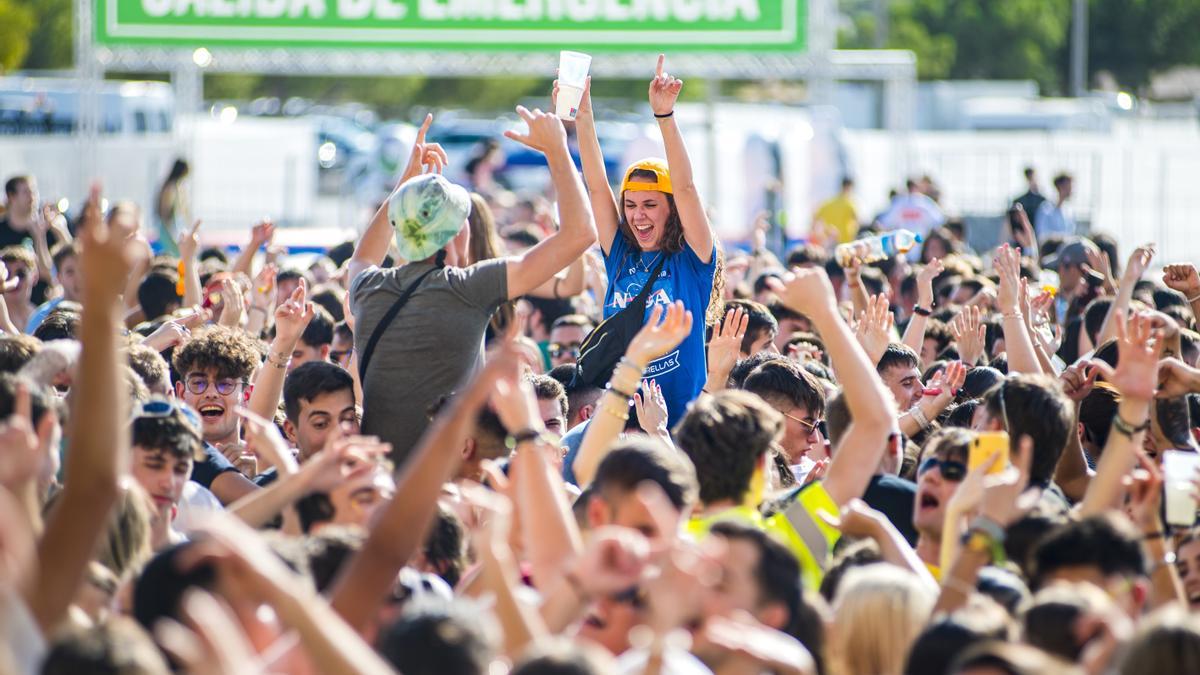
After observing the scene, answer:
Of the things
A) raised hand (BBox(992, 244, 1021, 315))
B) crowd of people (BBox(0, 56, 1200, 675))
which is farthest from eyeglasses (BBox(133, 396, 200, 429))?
raised hand (BBox(992, 244, 1021, 315))

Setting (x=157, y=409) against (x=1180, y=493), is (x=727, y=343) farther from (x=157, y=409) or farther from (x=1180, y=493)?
(x=157, y=409)

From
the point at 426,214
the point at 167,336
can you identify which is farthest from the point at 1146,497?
the point at 167,336

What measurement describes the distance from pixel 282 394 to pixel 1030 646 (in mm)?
3698

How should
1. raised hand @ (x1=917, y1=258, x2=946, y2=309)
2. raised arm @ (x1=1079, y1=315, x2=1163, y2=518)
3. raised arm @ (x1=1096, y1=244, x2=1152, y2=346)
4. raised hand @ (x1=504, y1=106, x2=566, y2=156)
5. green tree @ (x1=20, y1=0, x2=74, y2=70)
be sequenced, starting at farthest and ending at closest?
1. green tree @ (x1=20, y1=0, x2=74, y2=70)
2. raised hand @ (x1=917, y1=258, x2=946, y2=309)
3. raised arm @ (x1=1096, y1=244, x2=1152, y2=346)
4. raised hand @ (x1=504, y1=106, x2=566, y2=156)
5. raised arm @ (x1=1079, y1=315, x2=1163, y2=518)

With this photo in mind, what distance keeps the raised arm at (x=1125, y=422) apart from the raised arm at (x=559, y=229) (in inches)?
68.6

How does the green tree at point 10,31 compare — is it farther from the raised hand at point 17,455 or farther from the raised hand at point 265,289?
the raised hand at point 17,455

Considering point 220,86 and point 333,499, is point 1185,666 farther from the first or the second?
point 220,86

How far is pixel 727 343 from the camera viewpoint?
650 centimetres

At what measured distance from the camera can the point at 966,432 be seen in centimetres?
483

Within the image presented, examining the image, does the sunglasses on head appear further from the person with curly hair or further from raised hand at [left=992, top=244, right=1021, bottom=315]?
the person with curly hair

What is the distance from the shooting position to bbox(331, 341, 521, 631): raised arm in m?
3.68

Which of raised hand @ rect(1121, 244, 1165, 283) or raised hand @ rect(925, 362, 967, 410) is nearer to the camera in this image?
raised hand @ rect(925, 362, 967, 410)

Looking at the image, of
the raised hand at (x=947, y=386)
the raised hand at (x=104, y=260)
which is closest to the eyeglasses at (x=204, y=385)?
the raised hand at (x=947, y=386)

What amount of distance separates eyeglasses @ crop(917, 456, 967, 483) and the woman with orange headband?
5.27 feet
